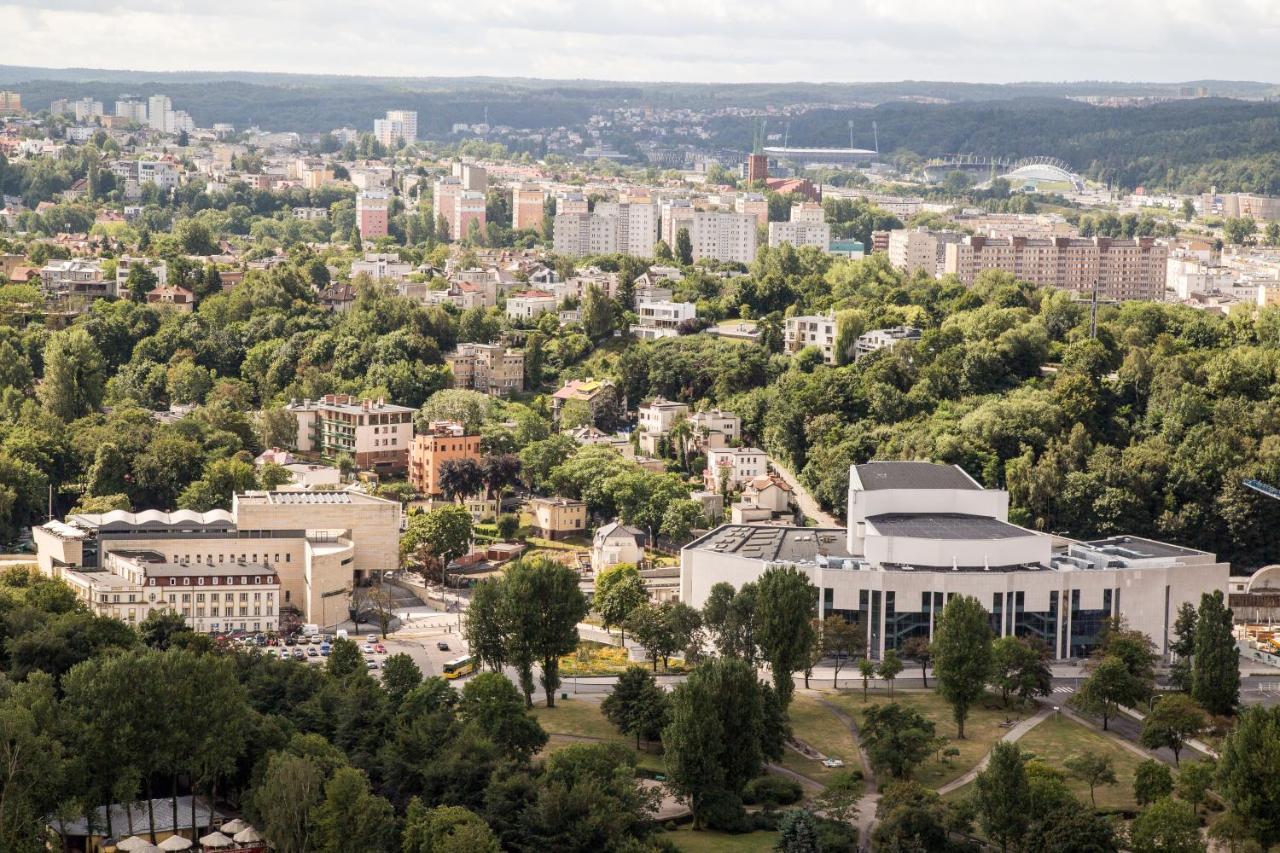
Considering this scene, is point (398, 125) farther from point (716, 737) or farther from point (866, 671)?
point (716, 737)

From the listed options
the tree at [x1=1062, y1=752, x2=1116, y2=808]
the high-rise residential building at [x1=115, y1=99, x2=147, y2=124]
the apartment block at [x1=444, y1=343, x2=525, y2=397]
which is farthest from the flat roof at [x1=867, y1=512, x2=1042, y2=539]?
the high-rise residential building at [x1=115, y1=99, x2=147, y2=124]

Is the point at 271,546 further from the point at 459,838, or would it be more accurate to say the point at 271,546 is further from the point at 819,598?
the point at 459,838

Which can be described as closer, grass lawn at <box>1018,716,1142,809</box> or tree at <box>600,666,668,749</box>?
grass lawn at <box>1018,716,1142,809</box>

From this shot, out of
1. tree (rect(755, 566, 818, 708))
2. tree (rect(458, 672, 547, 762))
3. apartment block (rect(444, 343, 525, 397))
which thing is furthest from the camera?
apartment block (rect(444, 343, 525, 397))

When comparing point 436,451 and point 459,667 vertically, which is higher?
point 436,451

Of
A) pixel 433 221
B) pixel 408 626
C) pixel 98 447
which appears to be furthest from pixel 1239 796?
pixel 433 221

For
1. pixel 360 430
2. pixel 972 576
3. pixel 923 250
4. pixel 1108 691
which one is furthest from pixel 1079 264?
pixel 1108 691

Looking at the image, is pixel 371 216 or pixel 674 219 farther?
pixel 371 216

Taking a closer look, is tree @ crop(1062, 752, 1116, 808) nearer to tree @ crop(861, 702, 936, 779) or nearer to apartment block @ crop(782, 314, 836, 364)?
tree @ crop(861, 702, 936, 779)
